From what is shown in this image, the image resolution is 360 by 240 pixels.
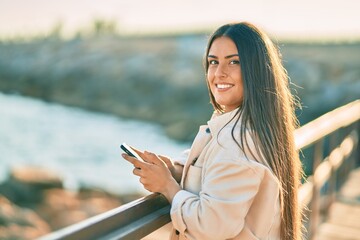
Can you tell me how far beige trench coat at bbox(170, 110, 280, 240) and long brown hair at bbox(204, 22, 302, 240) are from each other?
74 millimetres

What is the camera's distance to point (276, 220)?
61.2 inches

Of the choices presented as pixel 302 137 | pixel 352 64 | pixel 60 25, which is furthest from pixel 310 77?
pixel 60 25

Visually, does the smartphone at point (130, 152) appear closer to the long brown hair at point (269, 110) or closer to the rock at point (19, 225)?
the long brown hair at point (269, 110)

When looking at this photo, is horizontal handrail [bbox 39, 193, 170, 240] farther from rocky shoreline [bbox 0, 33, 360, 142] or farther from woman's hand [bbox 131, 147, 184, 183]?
rocky shoreline [bbox 0, 33, 360, 142]

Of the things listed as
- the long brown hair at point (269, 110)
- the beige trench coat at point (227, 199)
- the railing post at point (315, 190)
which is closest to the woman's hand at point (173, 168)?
the beige trench coat at point (227, 199)

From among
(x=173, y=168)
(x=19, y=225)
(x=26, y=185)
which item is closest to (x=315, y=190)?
(x=173, y=168)

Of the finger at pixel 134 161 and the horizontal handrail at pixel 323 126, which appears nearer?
the finger at pixel 134 161

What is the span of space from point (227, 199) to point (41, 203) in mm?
9326

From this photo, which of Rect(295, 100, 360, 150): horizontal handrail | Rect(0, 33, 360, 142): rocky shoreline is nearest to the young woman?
Rect(295, 100, 360, 150): horizontal handrail

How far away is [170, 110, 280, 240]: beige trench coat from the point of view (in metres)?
1.38

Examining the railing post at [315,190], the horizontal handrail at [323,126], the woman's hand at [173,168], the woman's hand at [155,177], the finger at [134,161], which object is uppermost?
the finger at [134,161]

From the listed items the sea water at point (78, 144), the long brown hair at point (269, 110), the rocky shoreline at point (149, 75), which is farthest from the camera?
the rocky shoreline at point (149, 75)

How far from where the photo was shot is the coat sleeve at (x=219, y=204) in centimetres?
137

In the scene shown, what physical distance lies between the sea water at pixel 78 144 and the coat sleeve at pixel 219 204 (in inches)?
407
